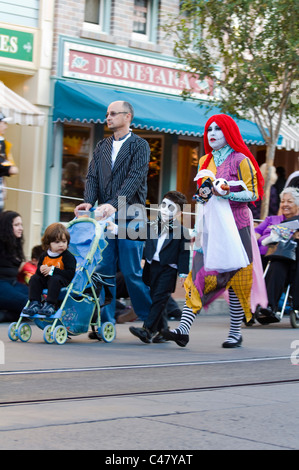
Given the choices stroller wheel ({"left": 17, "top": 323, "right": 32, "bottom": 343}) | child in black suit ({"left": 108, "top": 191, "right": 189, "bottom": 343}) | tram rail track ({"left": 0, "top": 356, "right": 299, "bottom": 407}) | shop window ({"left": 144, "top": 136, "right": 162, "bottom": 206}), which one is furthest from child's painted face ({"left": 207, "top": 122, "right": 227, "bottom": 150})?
shop window ({"left": 144, "top": 136, "right": 162, "bottom": 206})

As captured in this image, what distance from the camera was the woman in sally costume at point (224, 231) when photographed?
28.7ft

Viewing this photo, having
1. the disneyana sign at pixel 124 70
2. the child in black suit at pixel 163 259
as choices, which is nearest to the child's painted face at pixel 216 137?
the child in black suit at pixel 163 259

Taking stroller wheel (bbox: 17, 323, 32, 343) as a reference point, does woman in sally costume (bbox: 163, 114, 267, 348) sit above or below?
above

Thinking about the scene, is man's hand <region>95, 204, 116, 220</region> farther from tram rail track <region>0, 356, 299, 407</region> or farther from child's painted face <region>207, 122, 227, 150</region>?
tram rail track <region>0, 356, 299, 407</region>

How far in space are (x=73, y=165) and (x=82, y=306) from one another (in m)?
9.70

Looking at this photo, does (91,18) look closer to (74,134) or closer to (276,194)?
(74,134)

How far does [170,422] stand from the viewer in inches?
208

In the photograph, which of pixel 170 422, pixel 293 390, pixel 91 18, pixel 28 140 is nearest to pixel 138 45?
pixel 91 18

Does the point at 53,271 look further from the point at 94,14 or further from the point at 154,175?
the point at 154,175

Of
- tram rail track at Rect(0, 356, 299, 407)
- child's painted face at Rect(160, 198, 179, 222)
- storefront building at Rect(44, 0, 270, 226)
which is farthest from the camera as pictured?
storefront building at Rect(44, 0, 270, 226)

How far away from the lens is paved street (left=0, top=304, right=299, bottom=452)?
487 centimetres

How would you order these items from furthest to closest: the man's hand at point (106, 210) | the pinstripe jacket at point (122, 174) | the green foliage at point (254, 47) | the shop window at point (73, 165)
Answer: the shop window at point (73, 165), the green foliage at point (254, 47), the pinstripe jacket at point (122, 174), the man's hand at point (106, 210)

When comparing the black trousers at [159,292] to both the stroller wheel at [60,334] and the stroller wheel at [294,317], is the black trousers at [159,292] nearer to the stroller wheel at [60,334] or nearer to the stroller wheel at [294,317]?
the stroller wheel at [60,334]

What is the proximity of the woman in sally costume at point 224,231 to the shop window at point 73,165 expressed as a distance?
930cm
